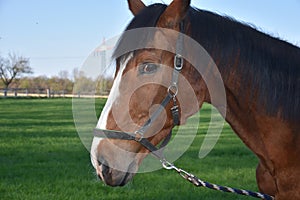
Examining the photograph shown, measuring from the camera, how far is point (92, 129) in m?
2.34

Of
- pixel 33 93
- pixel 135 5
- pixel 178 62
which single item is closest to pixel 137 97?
pixel 178 62

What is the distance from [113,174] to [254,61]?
998 millimetres

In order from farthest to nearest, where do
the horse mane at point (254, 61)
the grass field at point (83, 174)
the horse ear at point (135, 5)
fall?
the grass field at point (83, 174)
the horse ear at point (135, 5)
the horse mane at point (254, 61)

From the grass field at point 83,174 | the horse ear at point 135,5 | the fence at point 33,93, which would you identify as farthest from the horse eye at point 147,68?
the fence at point 33,93

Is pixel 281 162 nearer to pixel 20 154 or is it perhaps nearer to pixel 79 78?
pixel 79 78

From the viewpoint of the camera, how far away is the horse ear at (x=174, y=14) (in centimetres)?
229

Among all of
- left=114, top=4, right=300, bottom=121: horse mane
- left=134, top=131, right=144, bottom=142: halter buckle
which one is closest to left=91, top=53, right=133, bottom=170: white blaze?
left=134, top=131, right=144, bottom=142: halter buckle

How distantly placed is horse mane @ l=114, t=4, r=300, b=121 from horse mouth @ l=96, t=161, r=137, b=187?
28.9 inches

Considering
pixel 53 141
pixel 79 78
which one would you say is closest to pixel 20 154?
pixel 53 141

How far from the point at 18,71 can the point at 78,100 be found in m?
74.9

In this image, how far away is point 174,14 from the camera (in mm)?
2334

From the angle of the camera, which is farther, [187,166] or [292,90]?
[187,166]

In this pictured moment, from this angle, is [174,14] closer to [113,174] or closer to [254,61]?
[254,61]

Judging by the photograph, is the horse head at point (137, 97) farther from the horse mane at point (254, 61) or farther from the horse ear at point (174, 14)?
the horse mane at point (254, 61)
